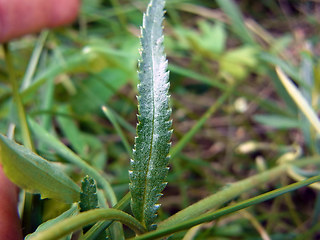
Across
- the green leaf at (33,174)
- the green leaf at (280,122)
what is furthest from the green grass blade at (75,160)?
the green leaf at (280,122)

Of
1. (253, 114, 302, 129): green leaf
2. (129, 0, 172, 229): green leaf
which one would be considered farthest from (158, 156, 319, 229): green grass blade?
(253, 114, 302, 129): green leaf

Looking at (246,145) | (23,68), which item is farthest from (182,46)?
(23,68)

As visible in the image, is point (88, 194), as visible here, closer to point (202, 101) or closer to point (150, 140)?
point (150, 140)

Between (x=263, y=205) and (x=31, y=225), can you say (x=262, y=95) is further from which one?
(x=31, y=225)

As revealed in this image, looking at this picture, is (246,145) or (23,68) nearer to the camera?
(246,145)

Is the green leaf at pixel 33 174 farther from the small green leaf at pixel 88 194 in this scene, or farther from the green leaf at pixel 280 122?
the green leaf at pixel 280 122

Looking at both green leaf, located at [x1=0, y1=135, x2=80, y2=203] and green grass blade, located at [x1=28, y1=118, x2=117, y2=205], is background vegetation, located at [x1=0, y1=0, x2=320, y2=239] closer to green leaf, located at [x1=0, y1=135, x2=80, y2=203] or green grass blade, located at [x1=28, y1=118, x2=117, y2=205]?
green grass blade, located at [x1=28, y1=118, x2=117, y2=205]
